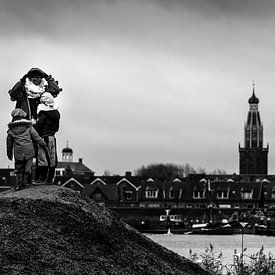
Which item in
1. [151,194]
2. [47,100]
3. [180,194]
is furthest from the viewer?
[180,194]

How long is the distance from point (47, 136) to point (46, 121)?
0.26m

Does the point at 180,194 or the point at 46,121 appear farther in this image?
the point at 180,194

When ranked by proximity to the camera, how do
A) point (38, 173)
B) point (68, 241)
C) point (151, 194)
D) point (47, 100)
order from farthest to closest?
point (151, 194), point (47, 100), point (38, 173), point (68, 241)

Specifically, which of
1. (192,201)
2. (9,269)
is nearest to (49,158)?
(9,269)

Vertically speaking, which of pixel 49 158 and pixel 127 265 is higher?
pixel 49 158

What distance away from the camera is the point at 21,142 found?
16.9 meters

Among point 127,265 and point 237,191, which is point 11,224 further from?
point 237,191

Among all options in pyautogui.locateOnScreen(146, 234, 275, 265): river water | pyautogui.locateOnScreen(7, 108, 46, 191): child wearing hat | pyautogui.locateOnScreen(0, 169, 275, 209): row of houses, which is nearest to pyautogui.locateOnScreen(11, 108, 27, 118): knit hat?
pyautogui.locateOnScreen(7, 108, 46, 191): child wearing hat

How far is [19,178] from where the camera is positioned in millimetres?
17062

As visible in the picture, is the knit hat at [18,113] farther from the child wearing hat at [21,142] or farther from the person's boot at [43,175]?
the person's boot at [43,175]

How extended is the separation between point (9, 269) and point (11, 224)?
3.66ft

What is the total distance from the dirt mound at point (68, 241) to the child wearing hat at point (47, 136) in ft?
1.98

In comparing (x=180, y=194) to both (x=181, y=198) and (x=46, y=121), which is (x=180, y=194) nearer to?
(x=181, y=198)

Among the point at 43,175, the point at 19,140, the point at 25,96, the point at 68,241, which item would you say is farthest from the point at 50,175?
the point at 68,241
